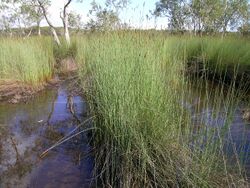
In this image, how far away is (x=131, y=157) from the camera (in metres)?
2.54

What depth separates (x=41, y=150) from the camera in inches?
145

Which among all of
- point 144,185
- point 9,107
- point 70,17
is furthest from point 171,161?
point 70,17

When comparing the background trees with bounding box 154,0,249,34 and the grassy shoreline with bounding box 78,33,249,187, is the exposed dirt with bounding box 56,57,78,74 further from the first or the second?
the grassy shoreline with bounding box 78,33,249,187

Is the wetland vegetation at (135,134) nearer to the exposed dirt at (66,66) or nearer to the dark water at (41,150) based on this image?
the dark water at (41,150)

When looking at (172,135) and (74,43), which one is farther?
(74,43)

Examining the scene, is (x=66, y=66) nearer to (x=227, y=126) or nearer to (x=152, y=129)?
(x=152, y=129)

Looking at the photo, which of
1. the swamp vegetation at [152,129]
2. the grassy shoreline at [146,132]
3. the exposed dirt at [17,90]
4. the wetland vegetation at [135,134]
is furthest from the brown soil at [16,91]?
the grassy shoreline at [146,132]

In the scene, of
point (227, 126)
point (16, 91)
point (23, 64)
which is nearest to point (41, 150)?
point (227, 126)

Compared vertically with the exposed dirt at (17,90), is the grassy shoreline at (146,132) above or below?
above

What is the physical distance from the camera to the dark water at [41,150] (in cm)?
303

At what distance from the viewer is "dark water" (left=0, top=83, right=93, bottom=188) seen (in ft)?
9.95

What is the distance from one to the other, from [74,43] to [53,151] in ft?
29.7

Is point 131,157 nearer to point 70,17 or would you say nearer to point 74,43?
point 74,43

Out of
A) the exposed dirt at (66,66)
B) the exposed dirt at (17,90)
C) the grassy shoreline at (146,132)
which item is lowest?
the exposed dirt at (17,90)
